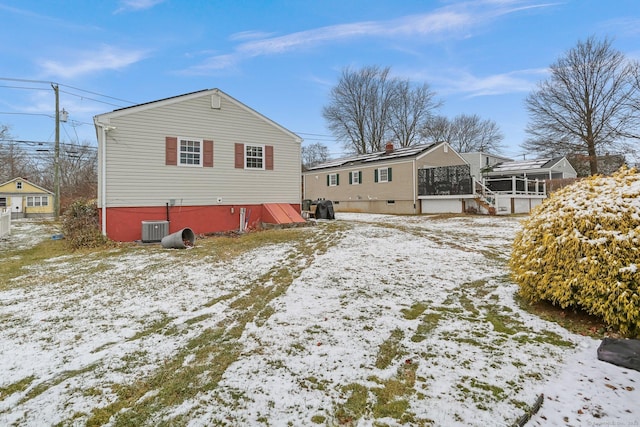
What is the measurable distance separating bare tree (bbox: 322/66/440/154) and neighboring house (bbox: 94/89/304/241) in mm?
25713

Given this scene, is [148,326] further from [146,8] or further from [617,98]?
[617,98]

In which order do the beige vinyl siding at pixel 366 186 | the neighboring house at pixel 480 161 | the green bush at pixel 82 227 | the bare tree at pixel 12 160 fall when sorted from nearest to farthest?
the green bush at pixel 82 227, the beige vinyl siding at pixel 366 186, the neighboring house at pixel 480 161, the bare tree at pixel 12 160

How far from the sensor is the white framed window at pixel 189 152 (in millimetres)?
11258

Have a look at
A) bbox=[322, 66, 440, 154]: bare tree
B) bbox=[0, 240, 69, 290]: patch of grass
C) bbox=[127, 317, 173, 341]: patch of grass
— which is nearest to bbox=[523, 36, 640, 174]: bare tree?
bbox=[322, 66, 440, 154]: bare tree

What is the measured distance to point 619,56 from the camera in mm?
22453

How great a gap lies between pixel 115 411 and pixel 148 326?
1613mm

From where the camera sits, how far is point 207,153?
11672mm

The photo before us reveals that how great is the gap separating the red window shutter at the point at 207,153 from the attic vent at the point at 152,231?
2795 millimetres

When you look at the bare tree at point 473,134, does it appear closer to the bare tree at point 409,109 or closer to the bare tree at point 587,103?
the bare tree at point 409,109

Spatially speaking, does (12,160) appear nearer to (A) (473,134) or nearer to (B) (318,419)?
(B) (318,419)

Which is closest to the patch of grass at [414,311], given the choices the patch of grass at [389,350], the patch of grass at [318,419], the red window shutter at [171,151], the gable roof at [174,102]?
the patch of grass at [389,350]

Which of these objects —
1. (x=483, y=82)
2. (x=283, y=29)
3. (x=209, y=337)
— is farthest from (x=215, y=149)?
(x=483, y=82)

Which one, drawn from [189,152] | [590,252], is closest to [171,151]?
[189,152]

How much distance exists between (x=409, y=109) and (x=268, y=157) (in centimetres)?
2980
